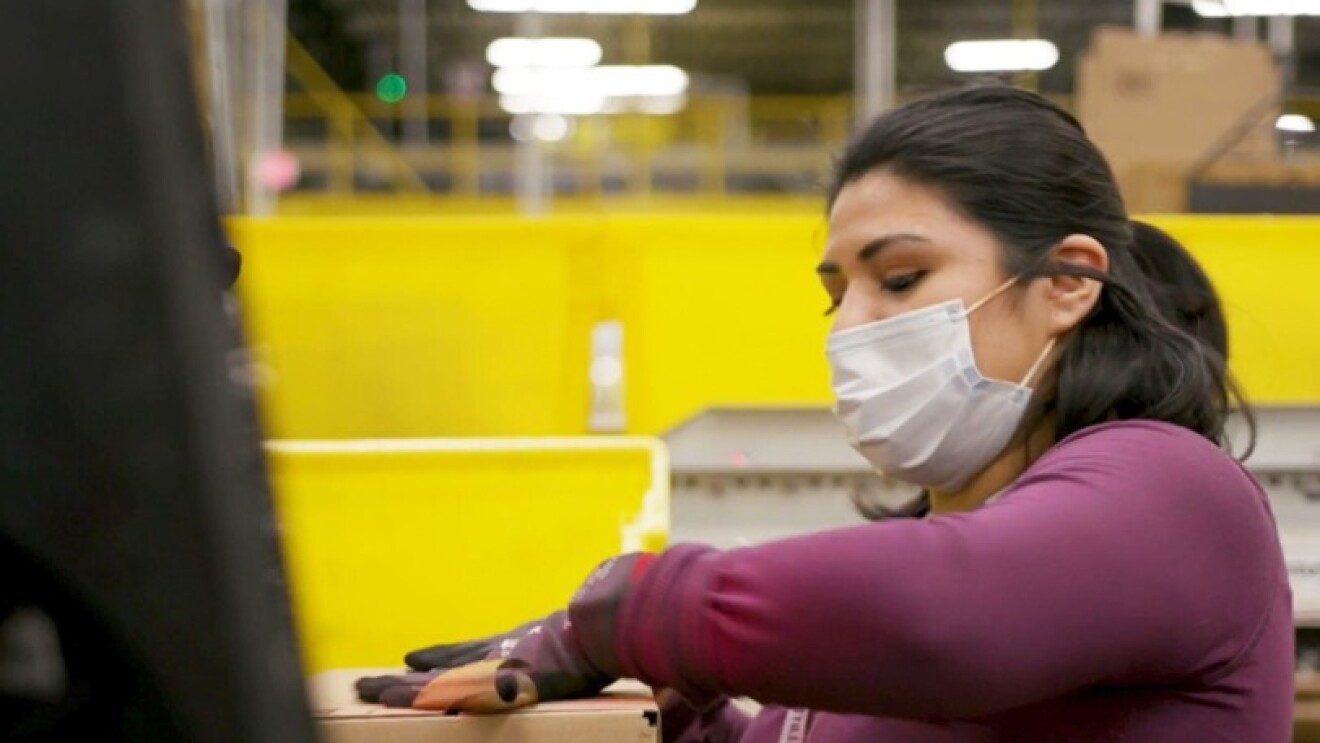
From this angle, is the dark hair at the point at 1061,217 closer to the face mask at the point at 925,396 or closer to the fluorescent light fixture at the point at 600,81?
the face mask at the point at 925,396

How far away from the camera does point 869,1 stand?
1200cm

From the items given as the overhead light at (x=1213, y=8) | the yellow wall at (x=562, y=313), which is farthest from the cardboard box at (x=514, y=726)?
the overhead light at (x=1213, y=8)

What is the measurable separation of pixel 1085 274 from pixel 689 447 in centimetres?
241

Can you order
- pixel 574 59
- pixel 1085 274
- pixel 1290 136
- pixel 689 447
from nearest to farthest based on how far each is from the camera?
pixel 1085 274 < pixel 689 447 < pixel 1290 136 < pixel 574 59

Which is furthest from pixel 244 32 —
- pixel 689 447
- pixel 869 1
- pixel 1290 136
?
pixel 689 447

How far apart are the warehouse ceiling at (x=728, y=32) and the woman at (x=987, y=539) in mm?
18115

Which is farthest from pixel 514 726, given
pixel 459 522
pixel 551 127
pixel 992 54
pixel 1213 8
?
pixel 551 127

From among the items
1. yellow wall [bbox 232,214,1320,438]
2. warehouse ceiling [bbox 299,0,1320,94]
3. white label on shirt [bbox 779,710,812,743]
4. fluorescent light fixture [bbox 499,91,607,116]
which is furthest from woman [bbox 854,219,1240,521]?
fluorescent light fixture [bbox 499,91,607,116]

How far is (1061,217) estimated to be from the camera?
143 cm

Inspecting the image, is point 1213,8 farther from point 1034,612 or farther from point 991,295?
point 1034,612

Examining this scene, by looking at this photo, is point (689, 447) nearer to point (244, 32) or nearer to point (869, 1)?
point (244, 32)

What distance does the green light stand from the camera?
22.3 metres

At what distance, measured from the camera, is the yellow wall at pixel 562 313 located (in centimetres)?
423

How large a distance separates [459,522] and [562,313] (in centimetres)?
131
